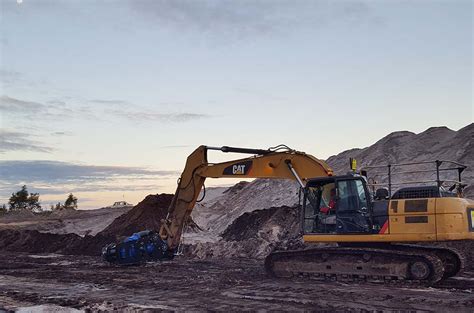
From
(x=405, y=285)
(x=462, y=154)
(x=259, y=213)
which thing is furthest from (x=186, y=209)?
(x=462, y=154)

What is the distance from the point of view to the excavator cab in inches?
501

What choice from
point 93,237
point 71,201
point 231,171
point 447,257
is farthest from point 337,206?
point 71,201

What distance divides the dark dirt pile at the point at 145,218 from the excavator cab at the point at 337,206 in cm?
1581

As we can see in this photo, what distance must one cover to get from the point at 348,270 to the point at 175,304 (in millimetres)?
4477

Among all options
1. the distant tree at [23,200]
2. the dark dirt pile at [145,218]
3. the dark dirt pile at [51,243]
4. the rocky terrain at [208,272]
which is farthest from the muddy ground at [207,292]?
the distant tree at [23,200]

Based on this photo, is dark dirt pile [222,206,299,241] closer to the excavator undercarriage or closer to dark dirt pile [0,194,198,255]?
dark dirt pile [0,194,198,255]

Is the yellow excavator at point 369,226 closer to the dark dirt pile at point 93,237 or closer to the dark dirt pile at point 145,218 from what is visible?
the dark dirt pile at point 93,237

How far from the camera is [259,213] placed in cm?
2828

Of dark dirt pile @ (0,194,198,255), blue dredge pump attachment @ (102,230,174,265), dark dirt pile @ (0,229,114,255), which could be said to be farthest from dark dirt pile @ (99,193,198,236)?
blue dredge pump attachment @ (102,230,174,265)

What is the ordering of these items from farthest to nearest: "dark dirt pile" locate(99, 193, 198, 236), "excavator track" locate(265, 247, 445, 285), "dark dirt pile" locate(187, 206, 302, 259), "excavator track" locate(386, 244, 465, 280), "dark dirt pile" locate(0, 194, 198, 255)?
"dark dirt pile" locate(99, 193, 198, 236) → "dark dirt pile" locate(0, 194, 198, 255) → "dark dirt pile" locate(187, 206, 302, 259) → "excavator track" locate(386, 244, 465, 280) → "excavator track" locate(265, 247, 445, 285)

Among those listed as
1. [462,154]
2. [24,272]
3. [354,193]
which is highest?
[462,154]

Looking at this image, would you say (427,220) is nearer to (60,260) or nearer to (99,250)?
(60,260)

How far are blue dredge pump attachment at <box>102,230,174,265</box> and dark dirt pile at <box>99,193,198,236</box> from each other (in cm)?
1109

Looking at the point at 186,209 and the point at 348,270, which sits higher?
the point at 186,209
